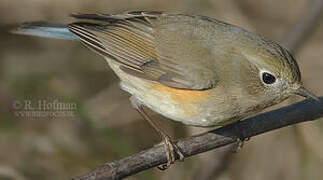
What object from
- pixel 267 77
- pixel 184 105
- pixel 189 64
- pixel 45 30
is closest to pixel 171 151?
pixel 184 105

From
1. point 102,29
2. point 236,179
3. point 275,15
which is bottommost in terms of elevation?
point 236,179

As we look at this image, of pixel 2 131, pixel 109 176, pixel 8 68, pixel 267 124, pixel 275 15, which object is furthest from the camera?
pixel 275 15

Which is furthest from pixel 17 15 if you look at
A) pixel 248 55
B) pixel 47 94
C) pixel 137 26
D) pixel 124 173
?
pixel 124 173

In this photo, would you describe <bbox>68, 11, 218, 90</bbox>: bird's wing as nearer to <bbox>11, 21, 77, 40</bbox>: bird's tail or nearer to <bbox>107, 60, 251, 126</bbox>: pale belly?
<bbox>107, 60, 251, 126</bbox>: pale belly

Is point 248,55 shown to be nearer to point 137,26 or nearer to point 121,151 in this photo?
point 137,26

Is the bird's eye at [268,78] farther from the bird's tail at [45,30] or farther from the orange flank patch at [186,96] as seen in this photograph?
the bird's tail at [45,30]

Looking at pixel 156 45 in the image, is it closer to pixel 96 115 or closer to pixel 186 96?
pixel 186 96
